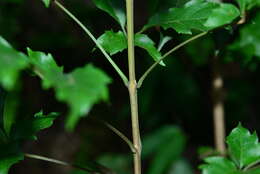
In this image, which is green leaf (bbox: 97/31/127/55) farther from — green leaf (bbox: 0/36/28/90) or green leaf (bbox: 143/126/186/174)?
green leaf (bbox: 143/126/186/174)

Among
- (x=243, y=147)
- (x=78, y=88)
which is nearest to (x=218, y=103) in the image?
(x=243, y=147)

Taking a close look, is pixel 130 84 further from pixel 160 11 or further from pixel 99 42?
pixel 160 11

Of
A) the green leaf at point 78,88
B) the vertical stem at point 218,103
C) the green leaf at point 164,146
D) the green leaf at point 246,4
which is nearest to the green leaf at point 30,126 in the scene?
the green leaf at point 78,88

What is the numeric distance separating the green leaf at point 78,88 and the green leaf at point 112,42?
0.88 feet

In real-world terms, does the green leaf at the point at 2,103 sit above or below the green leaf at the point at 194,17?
below

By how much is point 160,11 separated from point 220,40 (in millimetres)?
312

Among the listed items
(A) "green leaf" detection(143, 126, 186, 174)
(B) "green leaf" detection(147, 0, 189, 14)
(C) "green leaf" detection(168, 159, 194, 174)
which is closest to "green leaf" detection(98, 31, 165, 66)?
(B) "green leaf" detection(147, 0, 189, 14)

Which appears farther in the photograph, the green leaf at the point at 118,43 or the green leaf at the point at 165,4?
the green leaf at the point at 165,4

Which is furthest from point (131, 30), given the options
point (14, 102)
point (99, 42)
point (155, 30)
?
point (14, 102)

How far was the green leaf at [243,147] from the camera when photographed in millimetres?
1064

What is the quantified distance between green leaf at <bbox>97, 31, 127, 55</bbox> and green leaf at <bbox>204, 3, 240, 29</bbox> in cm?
18

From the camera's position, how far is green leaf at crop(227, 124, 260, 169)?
41.9 inches

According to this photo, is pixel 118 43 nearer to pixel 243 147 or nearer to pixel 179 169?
pixel 243 147

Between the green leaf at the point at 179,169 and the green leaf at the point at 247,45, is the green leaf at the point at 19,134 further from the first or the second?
the green leaf at the point at 179,169
